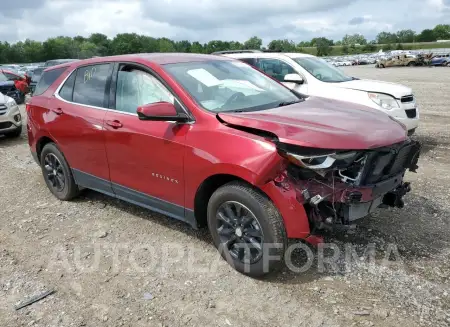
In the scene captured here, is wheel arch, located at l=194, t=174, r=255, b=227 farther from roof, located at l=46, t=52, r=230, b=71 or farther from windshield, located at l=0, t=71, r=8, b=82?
windshield, located at l=0, t=71, r=8, b=82

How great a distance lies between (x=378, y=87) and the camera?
291 inches

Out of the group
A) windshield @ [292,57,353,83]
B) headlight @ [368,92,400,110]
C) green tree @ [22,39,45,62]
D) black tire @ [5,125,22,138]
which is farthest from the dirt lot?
green tree @ [22,39,45,62]

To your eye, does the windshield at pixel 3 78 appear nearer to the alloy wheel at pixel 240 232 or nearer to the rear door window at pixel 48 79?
the rear door window at pixel 48 79

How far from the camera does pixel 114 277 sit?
366 centimetres

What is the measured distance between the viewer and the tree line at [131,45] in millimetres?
97188

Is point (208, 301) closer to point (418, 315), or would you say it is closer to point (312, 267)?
point (312, 267)

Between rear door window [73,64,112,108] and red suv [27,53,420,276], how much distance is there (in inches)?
0.6

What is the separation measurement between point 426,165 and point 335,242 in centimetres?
336

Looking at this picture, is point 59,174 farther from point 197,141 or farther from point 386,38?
point 386,38

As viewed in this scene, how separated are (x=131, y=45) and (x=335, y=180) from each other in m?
111

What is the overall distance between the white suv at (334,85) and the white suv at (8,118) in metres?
5.28

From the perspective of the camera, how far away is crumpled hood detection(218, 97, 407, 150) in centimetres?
312

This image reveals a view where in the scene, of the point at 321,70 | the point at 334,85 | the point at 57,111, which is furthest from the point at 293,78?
the point at 57,111

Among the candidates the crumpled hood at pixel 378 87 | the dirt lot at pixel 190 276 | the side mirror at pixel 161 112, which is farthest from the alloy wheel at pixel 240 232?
the crumpled hood at pixel 378 87
